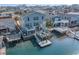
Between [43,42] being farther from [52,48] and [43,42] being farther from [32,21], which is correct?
[32,21]

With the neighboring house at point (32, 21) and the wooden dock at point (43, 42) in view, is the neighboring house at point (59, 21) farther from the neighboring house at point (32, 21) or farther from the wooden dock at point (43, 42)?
the wooden dock at point (43, 42)

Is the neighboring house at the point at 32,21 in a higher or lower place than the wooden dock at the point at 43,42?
higher

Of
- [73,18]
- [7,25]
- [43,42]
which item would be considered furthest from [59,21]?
[7,25]

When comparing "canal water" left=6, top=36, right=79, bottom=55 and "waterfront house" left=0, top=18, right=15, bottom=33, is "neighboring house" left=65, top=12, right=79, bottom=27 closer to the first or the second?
"canal water" left=6, top=36, right=79, bottom=55

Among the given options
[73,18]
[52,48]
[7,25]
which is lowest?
[52,48]

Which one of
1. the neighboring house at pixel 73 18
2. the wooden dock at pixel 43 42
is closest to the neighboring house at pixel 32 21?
the wooden dock at pixel 43 42

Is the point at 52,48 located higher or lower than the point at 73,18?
lower
